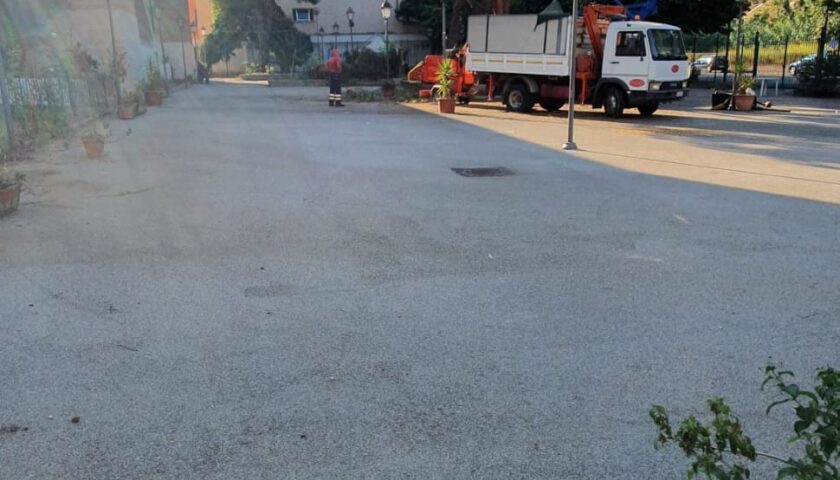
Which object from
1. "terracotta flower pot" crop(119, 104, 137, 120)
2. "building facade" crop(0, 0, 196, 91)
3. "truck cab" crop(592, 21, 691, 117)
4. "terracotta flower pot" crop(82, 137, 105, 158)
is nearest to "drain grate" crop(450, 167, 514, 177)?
"terracotta flower pot" crop(82, 137, 105, 158)

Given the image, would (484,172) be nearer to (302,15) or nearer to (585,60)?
(585,60)

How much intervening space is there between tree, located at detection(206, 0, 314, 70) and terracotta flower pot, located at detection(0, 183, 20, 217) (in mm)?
43233

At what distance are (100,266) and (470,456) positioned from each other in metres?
4.13

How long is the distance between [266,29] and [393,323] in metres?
48.7

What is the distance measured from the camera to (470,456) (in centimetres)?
321

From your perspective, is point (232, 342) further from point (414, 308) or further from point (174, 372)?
point (414, 308)

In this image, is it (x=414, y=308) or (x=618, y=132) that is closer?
(x=414, y=308)

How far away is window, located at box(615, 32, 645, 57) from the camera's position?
1872cm

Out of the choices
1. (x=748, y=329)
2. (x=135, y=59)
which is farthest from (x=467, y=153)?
(x=135, y=59)

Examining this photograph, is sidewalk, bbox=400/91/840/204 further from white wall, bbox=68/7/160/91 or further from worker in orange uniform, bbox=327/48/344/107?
white wall, bbox=68/7/160/91

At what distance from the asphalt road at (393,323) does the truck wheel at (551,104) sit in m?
12.6

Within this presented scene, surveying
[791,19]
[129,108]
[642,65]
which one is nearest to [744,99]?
[642,65]

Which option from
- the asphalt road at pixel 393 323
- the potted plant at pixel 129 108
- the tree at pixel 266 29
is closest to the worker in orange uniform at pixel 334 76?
the potted plant at pixel 129 108

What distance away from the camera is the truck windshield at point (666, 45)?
61.6 feet
